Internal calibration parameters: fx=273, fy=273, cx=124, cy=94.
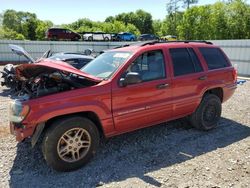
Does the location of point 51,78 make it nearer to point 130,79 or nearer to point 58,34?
point 130,79

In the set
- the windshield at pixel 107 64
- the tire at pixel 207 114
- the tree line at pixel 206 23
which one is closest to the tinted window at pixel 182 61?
the tire at pixel 207 114

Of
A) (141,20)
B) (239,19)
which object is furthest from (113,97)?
(141,20)

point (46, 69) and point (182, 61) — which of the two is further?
point (182, 61)

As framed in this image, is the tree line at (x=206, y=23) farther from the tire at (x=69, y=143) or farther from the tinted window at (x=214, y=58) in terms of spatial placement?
the tire at (x=69, y=143)

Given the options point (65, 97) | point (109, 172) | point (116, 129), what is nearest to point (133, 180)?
point (109, 172)

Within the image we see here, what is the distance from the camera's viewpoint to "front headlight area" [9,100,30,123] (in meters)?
3.74

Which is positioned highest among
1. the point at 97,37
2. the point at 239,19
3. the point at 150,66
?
the point at 239,19

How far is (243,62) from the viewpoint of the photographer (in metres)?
14.8

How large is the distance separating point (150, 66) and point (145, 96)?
1.91 feet

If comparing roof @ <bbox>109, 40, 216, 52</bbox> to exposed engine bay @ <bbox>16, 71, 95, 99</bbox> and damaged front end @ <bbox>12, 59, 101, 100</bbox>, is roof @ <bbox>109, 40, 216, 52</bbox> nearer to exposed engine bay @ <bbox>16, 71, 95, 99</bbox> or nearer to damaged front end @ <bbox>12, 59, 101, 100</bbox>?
damaged front end @ <bbox>12, 59, 101, 100</bbox>

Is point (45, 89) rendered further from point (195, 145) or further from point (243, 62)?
point (243, 62)

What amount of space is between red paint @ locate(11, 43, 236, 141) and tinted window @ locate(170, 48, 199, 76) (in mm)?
99

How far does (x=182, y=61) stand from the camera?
522 centimetres

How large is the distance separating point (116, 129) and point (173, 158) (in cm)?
105
